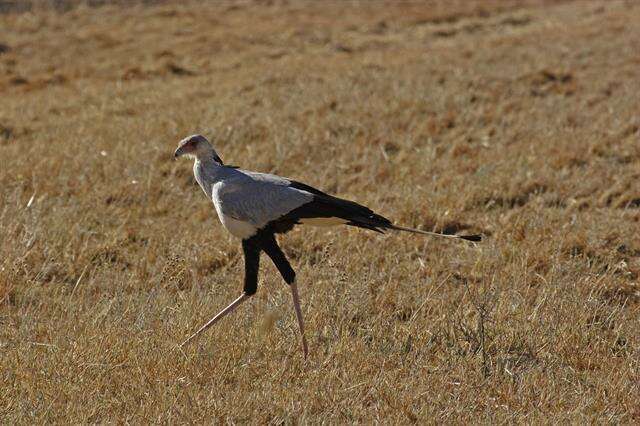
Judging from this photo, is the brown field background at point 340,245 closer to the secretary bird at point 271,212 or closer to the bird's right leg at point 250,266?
the bird's right leg at point 250,266

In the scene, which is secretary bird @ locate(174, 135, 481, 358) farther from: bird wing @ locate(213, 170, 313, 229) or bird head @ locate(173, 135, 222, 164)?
bird head @ locate(173, 135, 222, 164)

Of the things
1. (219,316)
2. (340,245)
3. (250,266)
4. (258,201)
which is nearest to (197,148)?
(258,201)

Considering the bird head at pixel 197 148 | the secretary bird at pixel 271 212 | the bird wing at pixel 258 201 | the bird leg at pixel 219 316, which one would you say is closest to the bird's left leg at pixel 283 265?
the secretary bird at pixel 271 212

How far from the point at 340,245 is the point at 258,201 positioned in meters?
1.72

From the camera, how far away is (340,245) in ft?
19.1

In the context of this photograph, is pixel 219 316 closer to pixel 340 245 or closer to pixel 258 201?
pixel 258 201

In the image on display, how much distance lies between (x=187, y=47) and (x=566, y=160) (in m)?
8.88

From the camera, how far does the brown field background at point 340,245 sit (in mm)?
3807

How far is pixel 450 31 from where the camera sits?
17.2 meters

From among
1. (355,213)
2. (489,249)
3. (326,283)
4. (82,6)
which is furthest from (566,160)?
(82,6)

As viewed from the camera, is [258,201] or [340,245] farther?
[340,245]

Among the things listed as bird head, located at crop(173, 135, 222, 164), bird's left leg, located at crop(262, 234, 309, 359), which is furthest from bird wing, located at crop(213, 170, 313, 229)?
bird head, located at crop(173, 135, 222, 164)

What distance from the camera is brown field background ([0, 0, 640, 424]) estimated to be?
12.5 ft

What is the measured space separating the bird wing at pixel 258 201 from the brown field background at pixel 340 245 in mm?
613
